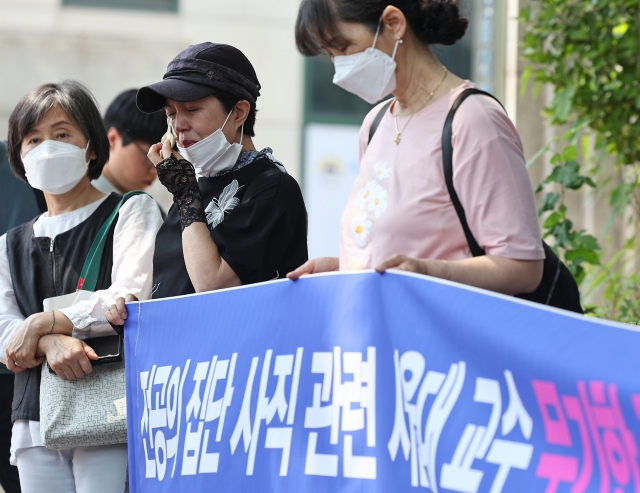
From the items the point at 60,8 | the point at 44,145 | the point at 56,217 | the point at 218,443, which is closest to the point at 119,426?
the point at 218,443

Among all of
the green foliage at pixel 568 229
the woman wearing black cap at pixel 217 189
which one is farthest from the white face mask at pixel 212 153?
the green foliage at pixel 568 229

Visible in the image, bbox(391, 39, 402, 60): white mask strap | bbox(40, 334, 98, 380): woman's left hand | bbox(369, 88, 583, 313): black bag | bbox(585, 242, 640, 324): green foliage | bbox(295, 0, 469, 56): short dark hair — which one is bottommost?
bbox(585, 242, 640, 324): green foliage

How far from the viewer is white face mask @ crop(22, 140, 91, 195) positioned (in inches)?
140

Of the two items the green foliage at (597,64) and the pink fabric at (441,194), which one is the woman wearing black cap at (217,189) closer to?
the pink fabric at (441,194)

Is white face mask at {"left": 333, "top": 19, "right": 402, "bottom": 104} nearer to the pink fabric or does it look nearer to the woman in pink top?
the woman in pink top

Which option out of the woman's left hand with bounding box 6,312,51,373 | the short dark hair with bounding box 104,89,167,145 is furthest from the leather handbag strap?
the short dark hair with bounding box 104,89,167,145

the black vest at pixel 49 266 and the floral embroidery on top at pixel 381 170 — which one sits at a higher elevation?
the floral embroidery on top at pixel 381 170

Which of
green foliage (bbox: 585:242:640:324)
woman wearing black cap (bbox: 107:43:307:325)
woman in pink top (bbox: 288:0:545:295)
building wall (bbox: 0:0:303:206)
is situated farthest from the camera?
building wall (bbox: 0:0:303:206)

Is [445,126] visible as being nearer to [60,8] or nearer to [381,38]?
[381,38]

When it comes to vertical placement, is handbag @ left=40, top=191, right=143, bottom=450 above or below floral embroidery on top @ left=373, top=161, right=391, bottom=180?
below

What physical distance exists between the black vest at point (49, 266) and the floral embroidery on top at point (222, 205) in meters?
0.49

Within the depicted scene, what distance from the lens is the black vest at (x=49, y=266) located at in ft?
11.2

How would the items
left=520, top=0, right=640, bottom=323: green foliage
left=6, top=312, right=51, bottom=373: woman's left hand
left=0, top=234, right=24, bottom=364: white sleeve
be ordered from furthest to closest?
left=520, top=0, right=640, bottom=323: green foliage → left=0, top=234, right=24, bottom=364: white sleeve → left=6, top=312, right=51, bottom=373: woman's left hand

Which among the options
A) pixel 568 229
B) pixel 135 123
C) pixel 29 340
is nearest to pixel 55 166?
pixel 29 340
